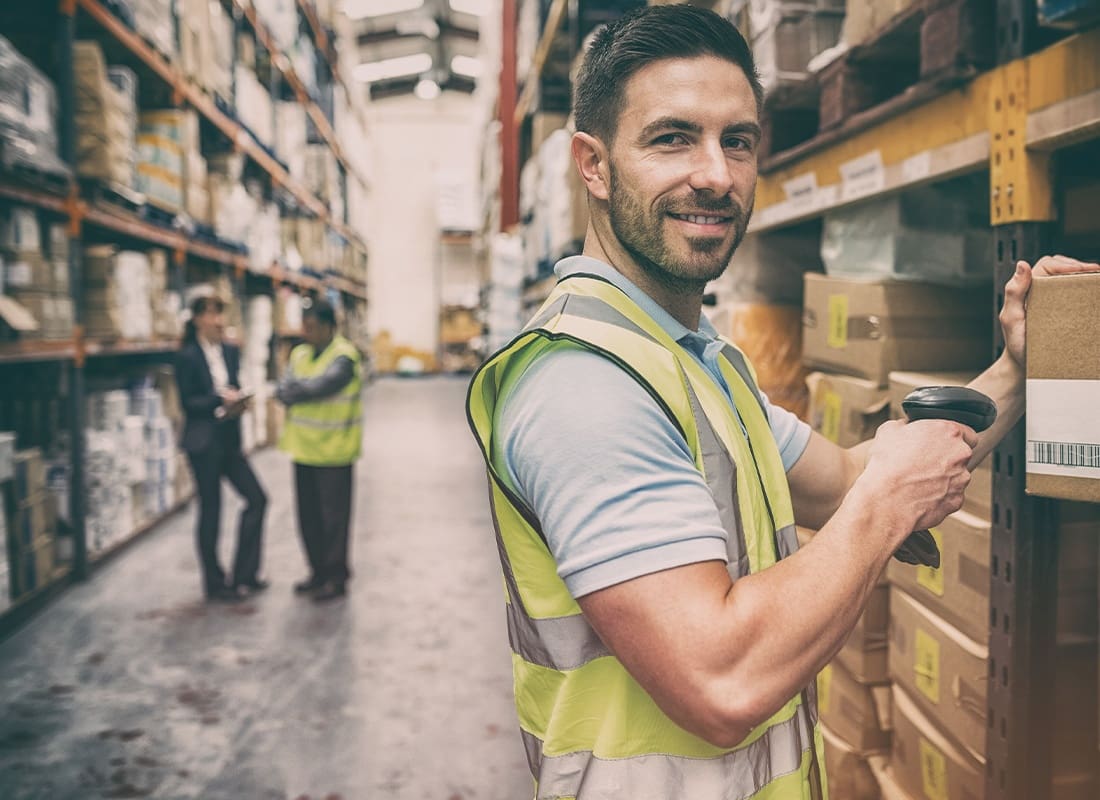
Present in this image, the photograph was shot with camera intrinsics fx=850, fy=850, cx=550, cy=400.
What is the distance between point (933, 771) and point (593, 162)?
1.46m

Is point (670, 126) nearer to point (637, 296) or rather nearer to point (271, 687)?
point (637, 296)

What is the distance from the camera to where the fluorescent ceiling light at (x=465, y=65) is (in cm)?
2081

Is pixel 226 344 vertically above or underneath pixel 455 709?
above

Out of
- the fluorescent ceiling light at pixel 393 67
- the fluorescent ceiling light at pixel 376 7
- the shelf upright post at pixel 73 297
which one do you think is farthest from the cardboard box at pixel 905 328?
the fluorescent ceiling light at pixel 393 67

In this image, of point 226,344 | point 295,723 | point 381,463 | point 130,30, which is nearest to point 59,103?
point 130,30

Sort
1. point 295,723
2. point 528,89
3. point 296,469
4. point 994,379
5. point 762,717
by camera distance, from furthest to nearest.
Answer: point 528,89 < point 296,469 < point 295,723 < point 994,379 < point 762,717

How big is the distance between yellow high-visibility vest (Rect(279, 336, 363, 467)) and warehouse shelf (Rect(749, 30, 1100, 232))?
2.85m

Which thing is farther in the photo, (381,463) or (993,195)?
(381,463)

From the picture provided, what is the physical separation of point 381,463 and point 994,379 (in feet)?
23.2

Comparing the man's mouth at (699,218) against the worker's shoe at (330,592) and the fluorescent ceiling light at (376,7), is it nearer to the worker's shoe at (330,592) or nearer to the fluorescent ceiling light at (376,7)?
the worker's shoe at (330,592)

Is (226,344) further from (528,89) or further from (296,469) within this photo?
(528,89)

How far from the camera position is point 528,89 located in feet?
21.7

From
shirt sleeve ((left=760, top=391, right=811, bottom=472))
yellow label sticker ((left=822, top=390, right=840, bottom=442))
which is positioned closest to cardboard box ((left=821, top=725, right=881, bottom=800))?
yellow label sticker ((left=822, top=390, right=840, bottom=442))

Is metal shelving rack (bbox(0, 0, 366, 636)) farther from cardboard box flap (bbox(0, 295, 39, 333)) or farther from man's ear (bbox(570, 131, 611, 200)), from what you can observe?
man's ear (bbox(570, 131, 611, 200))
